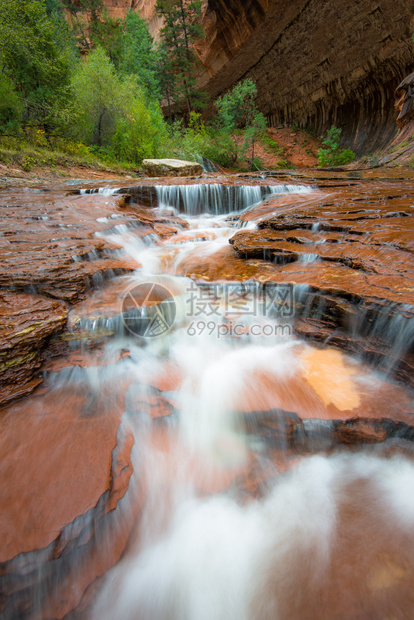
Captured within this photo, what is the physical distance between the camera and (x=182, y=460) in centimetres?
223

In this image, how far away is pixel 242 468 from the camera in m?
2.13

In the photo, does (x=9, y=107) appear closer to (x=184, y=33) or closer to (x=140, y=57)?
(x=140, y=57)

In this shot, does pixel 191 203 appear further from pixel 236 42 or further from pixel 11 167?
pixel 236 42

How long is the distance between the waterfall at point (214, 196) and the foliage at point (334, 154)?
1084 centimetres

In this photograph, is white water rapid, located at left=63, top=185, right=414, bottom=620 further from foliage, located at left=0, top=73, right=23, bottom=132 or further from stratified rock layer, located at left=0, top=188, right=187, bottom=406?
foliage, located at left=0, top=73, right=23, bottom=132

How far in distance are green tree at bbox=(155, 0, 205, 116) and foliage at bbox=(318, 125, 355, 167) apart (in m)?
12.9

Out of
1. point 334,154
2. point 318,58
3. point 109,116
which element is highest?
point 318,58

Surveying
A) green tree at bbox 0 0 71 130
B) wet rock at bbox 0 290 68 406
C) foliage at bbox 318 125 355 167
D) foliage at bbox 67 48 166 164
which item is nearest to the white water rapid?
wet rock at bbox 0 290 68 406

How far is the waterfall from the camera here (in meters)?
8.33

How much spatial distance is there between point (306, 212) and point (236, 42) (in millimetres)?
25434

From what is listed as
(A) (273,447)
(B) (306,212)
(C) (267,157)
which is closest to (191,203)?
(B) (306,212)

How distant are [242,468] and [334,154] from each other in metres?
21.1

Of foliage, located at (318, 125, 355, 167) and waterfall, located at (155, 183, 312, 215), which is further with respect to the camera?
foliage, located at (318, 125, 355, 167)

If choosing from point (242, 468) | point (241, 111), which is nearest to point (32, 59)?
point (241, 111)
